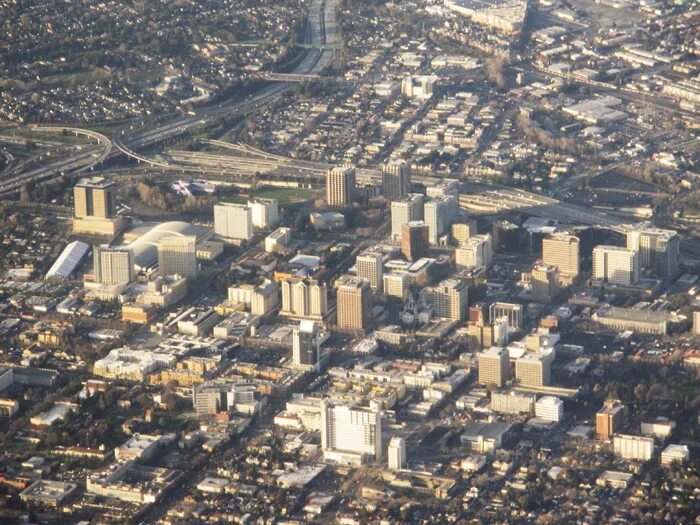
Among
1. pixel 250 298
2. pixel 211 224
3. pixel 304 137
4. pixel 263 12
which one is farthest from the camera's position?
pixel 263 12

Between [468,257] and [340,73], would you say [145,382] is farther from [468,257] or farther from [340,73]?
[340,73]

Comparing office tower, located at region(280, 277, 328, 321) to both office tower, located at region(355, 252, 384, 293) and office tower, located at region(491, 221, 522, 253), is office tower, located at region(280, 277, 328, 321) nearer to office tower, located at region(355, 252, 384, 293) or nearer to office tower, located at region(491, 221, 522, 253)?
office tower, located at region(355, 252, 384, 293)

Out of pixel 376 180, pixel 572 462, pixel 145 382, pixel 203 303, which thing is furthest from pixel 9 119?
pixel 572 462

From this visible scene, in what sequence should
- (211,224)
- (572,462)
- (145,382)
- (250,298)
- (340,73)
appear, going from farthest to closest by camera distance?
(340,73) → (211,224) → (250,298) → (145,382) → (572,462)

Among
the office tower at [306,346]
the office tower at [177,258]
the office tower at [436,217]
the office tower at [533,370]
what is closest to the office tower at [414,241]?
the office tower at [436,217]

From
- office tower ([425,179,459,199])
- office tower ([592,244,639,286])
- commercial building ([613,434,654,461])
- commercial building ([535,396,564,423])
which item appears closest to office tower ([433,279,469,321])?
office tower ([592,244,639,286])

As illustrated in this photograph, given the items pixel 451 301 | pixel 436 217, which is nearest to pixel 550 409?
pixel 451 301
